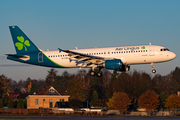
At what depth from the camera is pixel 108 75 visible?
601ft

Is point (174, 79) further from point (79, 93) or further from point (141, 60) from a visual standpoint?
point (141, 60)

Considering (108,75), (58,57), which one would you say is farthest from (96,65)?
(108,75)

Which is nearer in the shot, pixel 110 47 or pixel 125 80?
pixel 110 47

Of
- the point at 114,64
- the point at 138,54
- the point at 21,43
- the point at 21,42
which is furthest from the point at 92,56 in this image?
the point at 21,42

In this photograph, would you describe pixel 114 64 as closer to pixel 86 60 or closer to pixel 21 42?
pixel 86 60

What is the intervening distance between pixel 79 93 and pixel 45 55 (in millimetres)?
64955

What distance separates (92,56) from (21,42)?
19.1 metres

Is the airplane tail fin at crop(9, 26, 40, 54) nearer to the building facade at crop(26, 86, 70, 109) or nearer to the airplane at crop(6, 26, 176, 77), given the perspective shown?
the airplane at crop(6, 26, 176, 77)

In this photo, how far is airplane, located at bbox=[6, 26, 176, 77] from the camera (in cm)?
5341

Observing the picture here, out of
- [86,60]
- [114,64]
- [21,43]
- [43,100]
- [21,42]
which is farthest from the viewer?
[43,100]

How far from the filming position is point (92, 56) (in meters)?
54.2

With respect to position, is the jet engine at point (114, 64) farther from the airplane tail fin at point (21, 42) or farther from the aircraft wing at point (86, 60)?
the airplane tail fin at point (21, 42)

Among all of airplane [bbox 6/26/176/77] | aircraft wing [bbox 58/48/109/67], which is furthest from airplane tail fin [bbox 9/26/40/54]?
aircraft wing [bbox 58/48/109/67]

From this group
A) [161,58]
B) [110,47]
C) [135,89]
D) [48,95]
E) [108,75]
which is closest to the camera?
[161,58]
